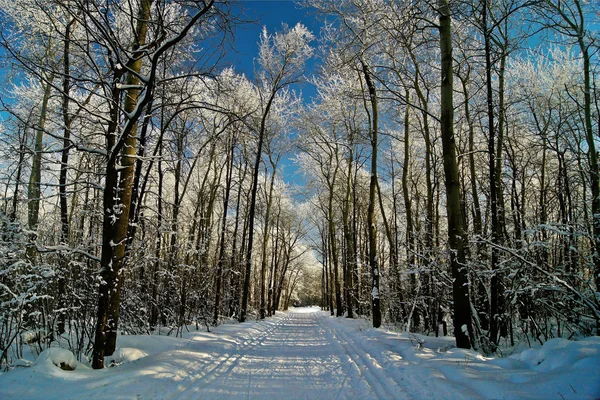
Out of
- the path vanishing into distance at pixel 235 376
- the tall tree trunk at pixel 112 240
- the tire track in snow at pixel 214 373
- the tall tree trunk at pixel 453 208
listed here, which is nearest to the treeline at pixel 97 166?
the tall tree trunk at pixel 112 240

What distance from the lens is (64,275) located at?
5422mm

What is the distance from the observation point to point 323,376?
5.07 m

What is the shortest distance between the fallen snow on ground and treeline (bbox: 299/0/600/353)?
0.89 m

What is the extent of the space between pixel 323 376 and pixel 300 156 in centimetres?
1831

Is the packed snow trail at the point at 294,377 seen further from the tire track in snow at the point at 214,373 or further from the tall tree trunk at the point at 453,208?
the tall tree trunk at the point at 453,208

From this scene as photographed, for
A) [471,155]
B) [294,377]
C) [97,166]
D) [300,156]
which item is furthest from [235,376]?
[300,156]

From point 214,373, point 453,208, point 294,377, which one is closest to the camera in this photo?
point 294,377

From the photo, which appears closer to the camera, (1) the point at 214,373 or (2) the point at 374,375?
(2) the point at 374,375

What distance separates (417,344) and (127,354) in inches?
225

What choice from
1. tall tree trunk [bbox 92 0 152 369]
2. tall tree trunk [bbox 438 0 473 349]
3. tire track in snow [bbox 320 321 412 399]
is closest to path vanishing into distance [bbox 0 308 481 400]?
tire track in snow [bbox 320 321 412 399]

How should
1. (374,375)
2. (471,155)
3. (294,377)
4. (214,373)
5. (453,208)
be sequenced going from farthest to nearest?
1. (471,155)
2. (453,208)
3. (214,373)
4. (294,377)
5. (374,375)

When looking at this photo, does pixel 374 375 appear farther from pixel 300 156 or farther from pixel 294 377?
→ pixel 300 156

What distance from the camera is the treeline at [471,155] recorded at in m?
5.73

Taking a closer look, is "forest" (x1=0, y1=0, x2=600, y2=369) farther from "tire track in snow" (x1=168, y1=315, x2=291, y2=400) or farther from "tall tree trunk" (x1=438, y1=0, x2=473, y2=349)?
"tire track in snow" (x1=168, y1=315, x2=291, y2=400)
